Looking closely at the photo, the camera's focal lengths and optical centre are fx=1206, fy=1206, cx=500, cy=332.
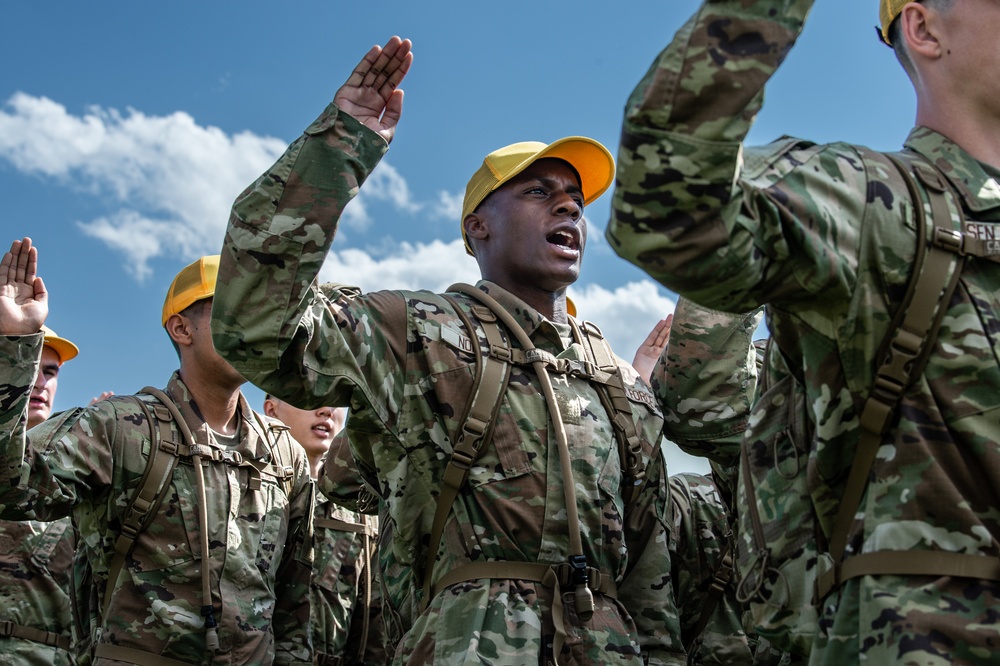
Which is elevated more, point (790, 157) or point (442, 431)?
point (790, 157)

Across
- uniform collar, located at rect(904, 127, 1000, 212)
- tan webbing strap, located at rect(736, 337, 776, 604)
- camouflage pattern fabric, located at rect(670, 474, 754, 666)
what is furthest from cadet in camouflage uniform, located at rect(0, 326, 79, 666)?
uniform collar, located at rect(904, 127, 1000, 212)

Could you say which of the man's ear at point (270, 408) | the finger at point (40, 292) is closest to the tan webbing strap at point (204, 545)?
the finger at point (40, 292)

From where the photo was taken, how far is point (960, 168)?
3.14 meters

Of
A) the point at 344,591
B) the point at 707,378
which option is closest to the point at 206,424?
the point at 344,591

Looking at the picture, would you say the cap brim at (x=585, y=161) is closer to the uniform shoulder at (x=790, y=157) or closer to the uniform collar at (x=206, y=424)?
the uniform collar at (x=206, y=424)

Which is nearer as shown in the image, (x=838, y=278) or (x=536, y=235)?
(x=838, y=278)

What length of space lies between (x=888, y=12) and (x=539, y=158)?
101 inches

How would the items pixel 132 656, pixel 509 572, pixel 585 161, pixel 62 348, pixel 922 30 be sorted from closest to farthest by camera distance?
pixel 922 30 → pixel 509 572 → pixel 585 161 → pixel 132 656 → pixel 62 348

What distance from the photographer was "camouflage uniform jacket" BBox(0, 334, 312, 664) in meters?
6.37

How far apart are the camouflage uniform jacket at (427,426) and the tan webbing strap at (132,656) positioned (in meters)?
1.74

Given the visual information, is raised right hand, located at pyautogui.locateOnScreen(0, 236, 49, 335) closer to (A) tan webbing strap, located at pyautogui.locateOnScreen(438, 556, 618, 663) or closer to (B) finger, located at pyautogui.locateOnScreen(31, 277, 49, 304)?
(B) finger, located at pyautogui.locateOnScreen(31, 277, 49, 304)

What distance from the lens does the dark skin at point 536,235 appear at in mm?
5812

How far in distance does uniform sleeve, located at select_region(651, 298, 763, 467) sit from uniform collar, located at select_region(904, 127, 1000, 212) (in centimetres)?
236

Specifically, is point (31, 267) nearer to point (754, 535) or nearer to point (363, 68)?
point (363, 68)
